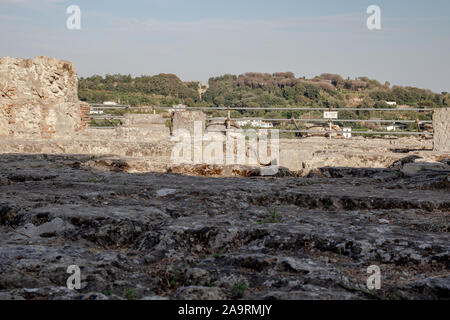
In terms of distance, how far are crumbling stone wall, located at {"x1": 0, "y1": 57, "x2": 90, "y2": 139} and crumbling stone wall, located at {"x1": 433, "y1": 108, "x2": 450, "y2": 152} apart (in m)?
8.19

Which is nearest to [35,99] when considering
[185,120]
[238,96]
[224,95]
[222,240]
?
[185,120]

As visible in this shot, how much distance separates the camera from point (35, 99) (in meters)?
9.43

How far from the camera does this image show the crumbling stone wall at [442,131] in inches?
345

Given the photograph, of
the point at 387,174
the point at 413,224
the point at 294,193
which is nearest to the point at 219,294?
the point at 413,224

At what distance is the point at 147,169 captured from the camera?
6027 millimetres

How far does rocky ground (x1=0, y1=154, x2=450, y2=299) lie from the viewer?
1.79 m

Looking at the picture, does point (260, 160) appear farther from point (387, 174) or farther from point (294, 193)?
point (294, 193)

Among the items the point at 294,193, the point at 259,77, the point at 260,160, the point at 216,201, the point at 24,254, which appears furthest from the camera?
the point at 259,77

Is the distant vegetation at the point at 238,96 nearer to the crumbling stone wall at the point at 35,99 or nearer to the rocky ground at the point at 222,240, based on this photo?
the crumbling stone wall at the point at 35,99

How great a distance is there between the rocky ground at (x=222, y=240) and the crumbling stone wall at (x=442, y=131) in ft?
17.2

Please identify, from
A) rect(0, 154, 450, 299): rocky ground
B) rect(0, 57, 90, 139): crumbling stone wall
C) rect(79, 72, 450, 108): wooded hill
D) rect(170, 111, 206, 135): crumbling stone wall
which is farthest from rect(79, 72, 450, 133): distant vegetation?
rect(0, 154, 450, 299): rocky ground

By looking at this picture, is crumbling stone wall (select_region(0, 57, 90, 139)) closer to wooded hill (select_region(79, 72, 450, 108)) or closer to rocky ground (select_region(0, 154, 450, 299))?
rocky ground (select_region(0, 154, 450, 299))

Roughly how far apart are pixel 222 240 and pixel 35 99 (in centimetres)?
838
